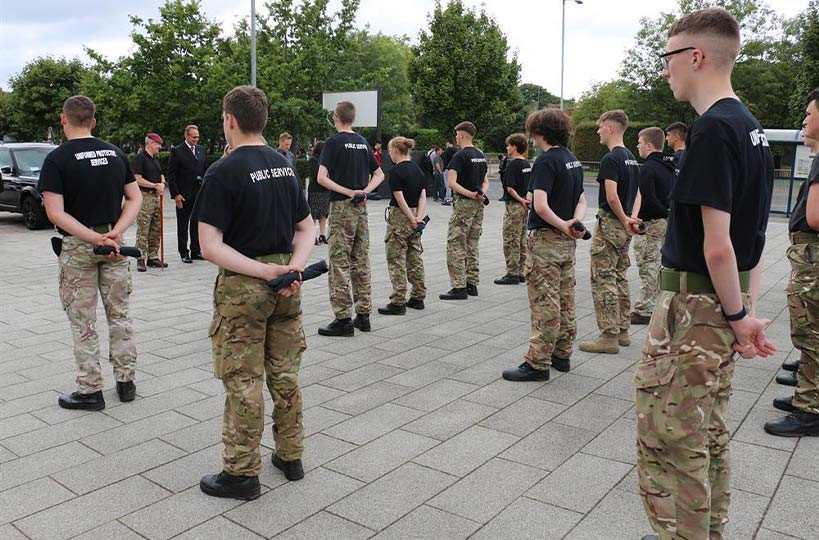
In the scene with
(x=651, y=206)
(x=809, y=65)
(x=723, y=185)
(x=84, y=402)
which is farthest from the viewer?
(x=809, y=65)

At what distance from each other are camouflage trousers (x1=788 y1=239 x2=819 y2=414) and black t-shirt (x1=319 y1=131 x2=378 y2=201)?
3942 millimetres

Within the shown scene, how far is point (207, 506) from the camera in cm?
338

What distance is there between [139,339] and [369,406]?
2.87m

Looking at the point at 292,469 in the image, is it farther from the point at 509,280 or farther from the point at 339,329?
the point at 509,280

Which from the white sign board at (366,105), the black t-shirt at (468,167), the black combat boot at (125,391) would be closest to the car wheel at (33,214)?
the white sign board at (366,105)

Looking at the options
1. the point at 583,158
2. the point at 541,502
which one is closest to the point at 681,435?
the point at 541,502

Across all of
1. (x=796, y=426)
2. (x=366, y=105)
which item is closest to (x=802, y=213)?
(x=796, y=426)

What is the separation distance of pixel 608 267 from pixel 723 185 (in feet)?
13.5

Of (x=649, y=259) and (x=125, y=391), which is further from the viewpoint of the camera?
(x=649, y=259)

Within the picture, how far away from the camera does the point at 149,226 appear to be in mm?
10445

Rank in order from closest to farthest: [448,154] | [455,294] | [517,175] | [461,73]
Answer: [455,294]
[517,175]
[448,154]
[461,73]

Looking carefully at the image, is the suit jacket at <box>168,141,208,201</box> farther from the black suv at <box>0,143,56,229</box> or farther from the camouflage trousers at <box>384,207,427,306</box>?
the black suv at <box>0,143,56,229</box>

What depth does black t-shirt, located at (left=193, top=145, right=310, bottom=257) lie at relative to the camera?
332cm

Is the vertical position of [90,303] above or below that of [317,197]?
below
